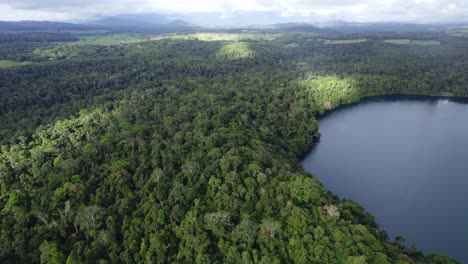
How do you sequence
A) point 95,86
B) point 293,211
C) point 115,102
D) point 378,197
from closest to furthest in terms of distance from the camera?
point 293,211, point 378,197, point 115,102, point 95,86

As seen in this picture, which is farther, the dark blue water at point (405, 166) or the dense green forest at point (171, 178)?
the dark blue water at point (405, 166)

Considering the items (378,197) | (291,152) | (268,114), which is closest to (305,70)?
(268,114)

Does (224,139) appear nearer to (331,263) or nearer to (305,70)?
(331,263)

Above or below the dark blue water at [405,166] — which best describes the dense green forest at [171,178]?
above

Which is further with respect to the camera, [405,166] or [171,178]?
[405,166]
